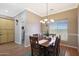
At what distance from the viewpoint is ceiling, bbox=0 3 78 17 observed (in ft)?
7.68

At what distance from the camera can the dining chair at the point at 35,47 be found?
2.39 meters

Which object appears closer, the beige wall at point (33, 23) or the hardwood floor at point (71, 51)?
the hardwood floor at point (71, 51)

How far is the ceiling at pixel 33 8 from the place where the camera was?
2340 millimetres

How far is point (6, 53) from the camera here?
235cm

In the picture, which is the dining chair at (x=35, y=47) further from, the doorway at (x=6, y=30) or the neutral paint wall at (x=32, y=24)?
the doorway at (x=6, y=30)

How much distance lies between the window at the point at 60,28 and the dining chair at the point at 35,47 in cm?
Answer: 42

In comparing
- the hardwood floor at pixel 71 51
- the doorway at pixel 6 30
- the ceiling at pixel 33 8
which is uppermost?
the ceiling at pixel 33 8

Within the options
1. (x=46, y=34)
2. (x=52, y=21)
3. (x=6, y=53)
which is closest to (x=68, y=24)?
(x=52, y=21)

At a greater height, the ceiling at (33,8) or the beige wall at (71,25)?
the ceiling at (33,8)

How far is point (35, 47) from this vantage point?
2.39 meters

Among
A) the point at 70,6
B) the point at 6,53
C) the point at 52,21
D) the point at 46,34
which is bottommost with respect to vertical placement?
the point at 6,53

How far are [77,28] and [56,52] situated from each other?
731mm

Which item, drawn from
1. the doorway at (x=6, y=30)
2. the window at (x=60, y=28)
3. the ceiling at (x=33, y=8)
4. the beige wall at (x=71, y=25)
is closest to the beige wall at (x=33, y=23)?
the ceiling at (x=33, y=8)

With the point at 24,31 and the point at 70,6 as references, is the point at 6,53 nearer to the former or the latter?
the point at 24,31
